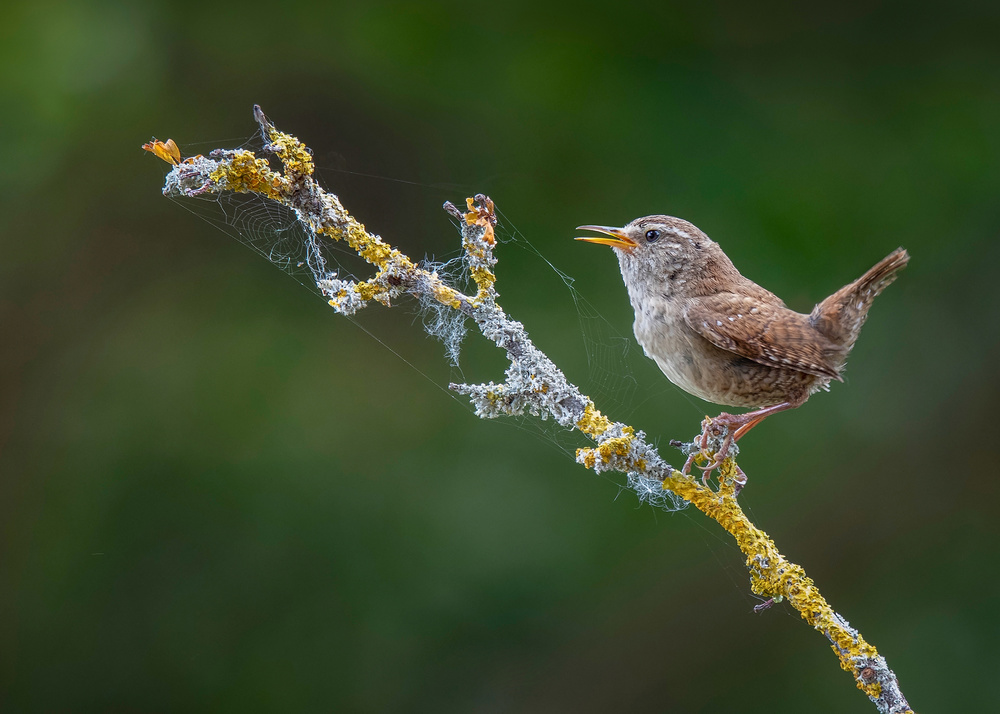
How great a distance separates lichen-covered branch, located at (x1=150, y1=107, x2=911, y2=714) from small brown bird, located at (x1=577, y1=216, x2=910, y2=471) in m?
0.12

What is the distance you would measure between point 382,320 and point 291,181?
1.80 m

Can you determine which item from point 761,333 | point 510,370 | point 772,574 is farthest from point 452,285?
point 772,574

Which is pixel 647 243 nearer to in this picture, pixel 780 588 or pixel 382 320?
pixel 780 588

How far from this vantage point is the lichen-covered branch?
3.78 ft

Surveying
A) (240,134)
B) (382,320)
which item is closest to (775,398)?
(382,320)

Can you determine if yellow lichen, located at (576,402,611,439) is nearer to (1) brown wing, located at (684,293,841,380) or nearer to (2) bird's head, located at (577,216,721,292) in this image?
(1) brown wing, located at (684,293,841,380)

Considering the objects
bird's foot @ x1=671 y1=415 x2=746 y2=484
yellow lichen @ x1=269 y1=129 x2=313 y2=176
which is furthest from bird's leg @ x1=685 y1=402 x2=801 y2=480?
yellow lichen @ x1=269 y1=129 x2=313 y2=176

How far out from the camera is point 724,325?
1.44m

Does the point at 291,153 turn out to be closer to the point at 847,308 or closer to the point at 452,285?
the point at 452,285

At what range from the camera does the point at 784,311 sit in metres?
1.62

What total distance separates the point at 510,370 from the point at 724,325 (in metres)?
0.44

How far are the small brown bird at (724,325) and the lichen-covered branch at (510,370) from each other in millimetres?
118

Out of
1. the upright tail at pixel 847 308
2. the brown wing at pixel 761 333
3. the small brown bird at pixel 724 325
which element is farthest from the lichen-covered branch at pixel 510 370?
the upright tail at pixel 847 308

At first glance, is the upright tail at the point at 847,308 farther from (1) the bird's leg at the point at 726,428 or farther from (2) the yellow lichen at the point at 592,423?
(2) the yellow lichen at the point at 592,423
